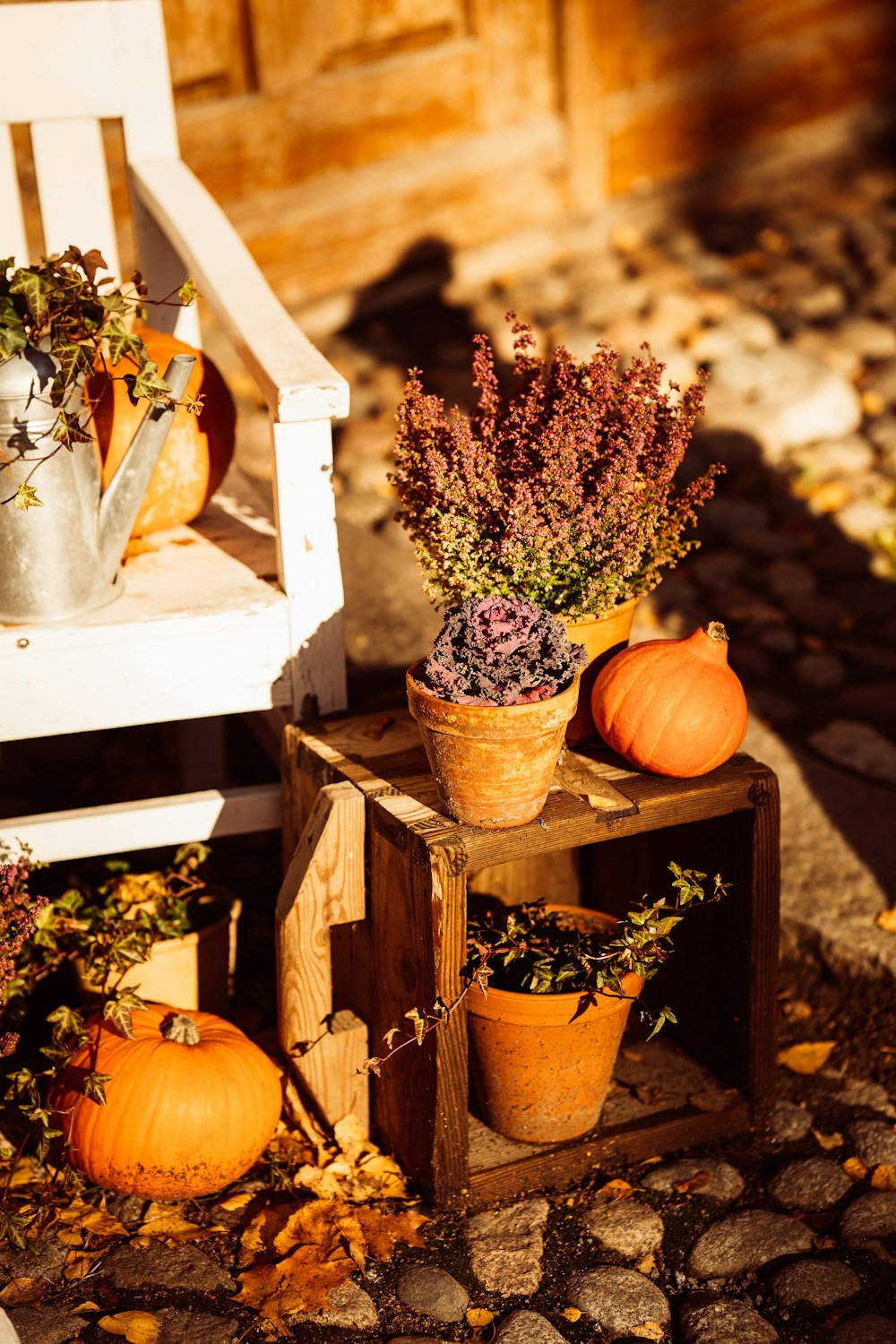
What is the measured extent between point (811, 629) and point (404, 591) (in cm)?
115

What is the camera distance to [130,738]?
394 cm

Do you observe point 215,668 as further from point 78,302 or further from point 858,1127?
point 858,1127

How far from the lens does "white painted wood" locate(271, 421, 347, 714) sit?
2.36m

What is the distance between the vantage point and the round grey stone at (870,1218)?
85.7 inches

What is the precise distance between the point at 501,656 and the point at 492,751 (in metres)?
0.14

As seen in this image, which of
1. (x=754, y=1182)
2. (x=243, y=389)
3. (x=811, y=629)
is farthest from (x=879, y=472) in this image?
(x=754, y=1182)

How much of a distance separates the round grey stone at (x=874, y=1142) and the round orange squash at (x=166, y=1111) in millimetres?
1022

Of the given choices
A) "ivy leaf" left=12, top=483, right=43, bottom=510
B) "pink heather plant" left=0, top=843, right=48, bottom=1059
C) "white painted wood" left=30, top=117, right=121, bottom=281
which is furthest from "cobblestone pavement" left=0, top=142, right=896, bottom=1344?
"white painted wood" left=30, top=117, right=121, bottom=281

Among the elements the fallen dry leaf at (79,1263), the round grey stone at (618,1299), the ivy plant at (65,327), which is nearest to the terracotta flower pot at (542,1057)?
the round grey stone at (618,1299)

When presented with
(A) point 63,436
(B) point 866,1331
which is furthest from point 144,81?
(B) point 866,1331

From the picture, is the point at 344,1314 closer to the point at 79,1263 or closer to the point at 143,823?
the point at 79,1263

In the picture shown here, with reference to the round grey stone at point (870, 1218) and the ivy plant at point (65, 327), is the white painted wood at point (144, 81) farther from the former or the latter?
the round grey stone at point (870, 1218)

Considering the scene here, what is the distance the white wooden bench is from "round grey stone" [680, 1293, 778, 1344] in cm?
114

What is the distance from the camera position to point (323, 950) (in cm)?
233
